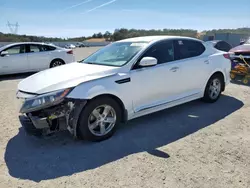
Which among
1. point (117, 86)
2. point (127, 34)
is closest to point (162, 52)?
point (117, 86)

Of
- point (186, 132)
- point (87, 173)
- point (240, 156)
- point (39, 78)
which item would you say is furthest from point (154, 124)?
point (39, 78)

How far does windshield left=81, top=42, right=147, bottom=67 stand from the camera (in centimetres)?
428

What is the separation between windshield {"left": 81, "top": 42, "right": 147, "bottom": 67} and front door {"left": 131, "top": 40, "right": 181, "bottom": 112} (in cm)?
23

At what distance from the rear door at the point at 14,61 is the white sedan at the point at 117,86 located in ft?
20.1

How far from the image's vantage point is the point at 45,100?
133 inches

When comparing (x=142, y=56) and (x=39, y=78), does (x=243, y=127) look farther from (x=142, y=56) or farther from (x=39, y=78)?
(x=39, y=78)

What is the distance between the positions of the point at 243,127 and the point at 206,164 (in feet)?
5.41

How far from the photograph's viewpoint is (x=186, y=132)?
4145mm

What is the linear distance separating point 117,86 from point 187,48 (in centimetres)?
215

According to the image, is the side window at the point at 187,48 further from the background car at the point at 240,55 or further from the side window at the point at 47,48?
the side window at the point at 47,48

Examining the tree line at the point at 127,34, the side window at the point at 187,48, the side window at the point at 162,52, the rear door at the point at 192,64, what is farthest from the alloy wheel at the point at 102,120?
the tree line at the point at 127,34

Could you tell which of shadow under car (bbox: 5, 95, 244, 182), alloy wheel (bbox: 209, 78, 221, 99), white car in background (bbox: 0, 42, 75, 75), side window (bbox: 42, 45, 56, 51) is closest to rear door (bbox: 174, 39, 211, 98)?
alloy wheel (bbox: 209, 78, 221, 99)

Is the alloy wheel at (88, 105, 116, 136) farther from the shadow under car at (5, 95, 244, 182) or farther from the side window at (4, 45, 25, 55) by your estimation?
the side window at (4, 45, 25, 55)

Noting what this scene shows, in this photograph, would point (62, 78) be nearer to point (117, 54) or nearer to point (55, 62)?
point (117, 54)
